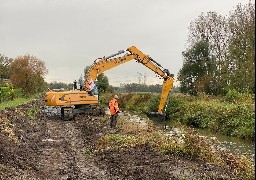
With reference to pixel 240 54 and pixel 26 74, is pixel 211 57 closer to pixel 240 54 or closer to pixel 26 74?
pixel 240 54

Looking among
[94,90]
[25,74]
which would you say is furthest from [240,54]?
[25,74]

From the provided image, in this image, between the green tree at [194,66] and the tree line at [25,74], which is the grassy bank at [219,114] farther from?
the tree line at [25,74]

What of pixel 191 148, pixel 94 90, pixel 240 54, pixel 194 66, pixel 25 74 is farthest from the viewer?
pixel 25 74

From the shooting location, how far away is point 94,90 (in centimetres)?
2514

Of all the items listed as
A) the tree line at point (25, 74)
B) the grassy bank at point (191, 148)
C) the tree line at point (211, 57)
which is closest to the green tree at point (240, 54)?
the tree line at point (211, 57)

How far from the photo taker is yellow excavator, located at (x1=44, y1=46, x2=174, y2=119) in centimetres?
2373

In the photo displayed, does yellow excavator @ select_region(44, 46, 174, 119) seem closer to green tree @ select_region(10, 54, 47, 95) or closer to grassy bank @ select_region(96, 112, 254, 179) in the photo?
grassy bank @ select_region(96, 112, 254, 179)

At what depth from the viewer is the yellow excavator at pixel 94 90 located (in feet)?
77.9

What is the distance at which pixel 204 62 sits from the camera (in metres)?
41.6

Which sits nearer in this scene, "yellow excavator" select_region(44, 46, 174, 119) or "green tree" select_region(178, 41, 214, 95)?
"yellow excavator" select_region(44, 46, 174, 119)

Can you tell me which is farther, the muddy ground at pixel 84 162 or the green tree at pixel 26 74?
the green tree at pixel 26 74

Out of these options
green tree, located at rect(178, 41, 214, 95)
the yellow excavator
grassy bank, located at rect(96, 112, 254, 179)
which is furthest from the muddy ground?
green tree, located at rect(178, 41, 214, 95)

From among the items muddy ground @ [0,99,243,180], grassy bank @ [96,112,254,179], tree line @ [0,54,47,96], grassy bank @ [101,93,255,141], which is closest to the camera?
muddy ground @ [0,99,243,180]

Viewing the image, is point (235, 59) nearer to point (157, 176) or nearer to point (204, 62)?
point (204, 62)
